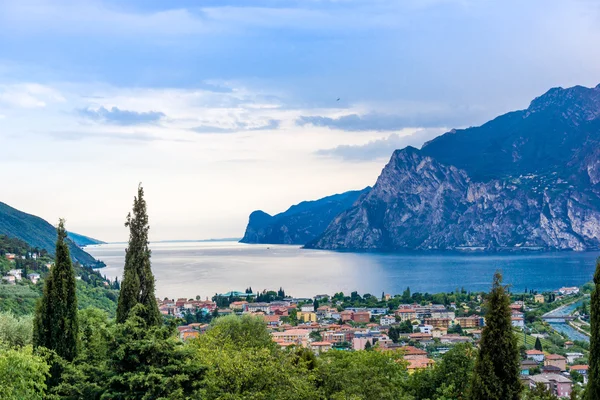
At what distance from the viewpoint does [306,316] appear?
217 feet

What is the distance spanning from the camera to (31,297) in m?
39.4

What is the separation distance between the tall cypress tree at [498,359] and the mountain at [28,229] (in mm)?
95485

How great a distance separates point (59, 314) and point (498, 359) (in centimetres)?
821

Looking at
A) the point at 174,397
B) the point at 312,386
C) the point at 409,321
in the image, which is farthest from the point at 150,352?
the point at 409,321

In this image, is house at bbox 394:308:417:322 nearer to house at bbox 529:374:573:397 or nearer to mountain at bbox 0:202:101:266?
house at bbox 529:374:573:397

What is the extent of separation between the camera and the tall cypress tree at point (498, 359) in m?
9.78

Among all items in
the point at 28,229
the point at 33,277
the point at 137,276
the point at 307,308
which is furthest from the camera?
the point at 28,229

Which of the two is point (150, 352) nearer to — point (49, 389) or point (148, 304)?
point (148, 304)

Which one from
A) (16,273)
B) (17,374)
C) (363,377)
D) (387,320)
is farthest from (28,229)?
(17,374)

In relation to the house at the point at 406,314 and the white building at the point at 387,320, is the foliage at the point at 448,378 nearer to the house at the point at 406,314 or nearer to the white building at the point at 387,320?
the white building at the point at 387,320

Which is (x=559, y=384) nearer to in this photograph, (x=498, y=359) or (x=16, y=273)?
(x=498, y=359)

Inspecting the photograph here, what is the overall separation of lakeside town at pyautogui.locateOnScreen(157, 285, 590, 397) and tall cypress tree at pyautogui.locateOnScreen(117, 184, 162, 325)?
2254 cm

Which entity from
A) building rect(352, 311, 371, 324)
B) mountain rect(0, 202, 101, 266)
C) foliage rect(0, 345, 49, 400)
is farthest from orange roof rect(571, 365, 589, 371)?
mountain rect(0, 202, 101, 266)

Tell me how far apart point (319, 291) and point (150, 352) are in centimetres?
8236
